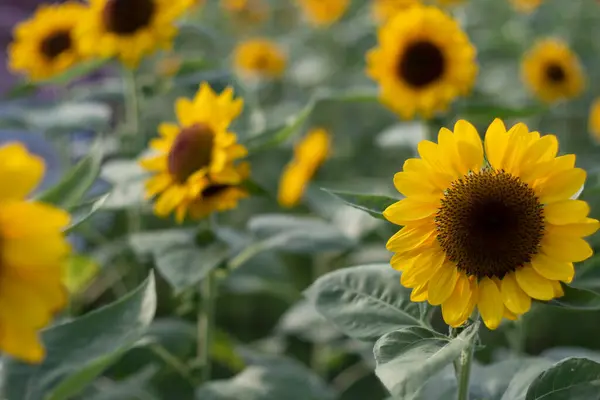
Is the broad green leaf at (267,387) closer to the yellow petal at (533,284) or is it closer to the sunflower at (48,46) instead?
the yellow petal at (533,284)

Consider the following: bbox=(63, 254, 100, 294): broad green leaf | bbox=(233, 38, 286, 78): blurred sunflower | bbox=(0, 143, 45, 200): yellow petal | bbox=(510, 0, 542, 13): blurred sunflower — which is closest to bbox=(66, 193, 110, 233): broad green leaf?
bbox=(0, 143, 45, 200): yellow petal

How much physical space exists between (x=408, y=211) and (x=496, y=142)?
3.2 inches

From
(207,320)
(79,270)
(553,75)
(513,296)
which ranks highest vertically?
(513,296)

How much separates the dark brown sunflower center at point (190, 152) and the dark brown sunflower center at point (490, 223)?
33 centimetres

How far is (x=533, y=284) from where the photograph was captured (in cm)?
58

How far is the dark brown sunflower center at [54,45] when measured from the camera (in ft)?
4.33

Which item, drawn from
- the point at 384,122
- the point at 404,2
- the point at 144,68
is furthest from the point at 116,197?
the point at 144,68

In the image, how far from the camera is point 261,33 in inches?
110

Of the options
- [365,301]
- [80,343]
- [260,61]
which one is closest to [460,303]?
[365,301]

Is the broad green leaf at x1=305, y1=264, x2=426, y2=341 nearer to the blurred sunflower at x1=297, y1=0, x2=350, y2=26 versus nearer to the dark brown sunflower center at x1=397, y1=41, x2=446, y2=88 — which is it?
the dark brown sunflower center at x1=397, y1=41, x2=446, y2=88

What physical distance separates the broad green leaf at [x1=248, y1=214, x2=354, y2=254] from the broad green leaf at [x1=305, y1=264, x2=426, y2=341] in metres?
0.22

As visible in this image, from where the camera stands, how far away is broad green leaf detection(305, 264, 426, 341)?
66 centimetres

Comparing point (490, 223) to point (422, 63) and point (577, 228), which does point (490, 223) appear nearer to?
point (577, 228)

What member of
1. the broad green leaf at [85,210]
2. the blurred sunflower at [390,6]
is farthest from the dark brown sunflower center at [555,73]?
the broad green leaf at [85,210]
